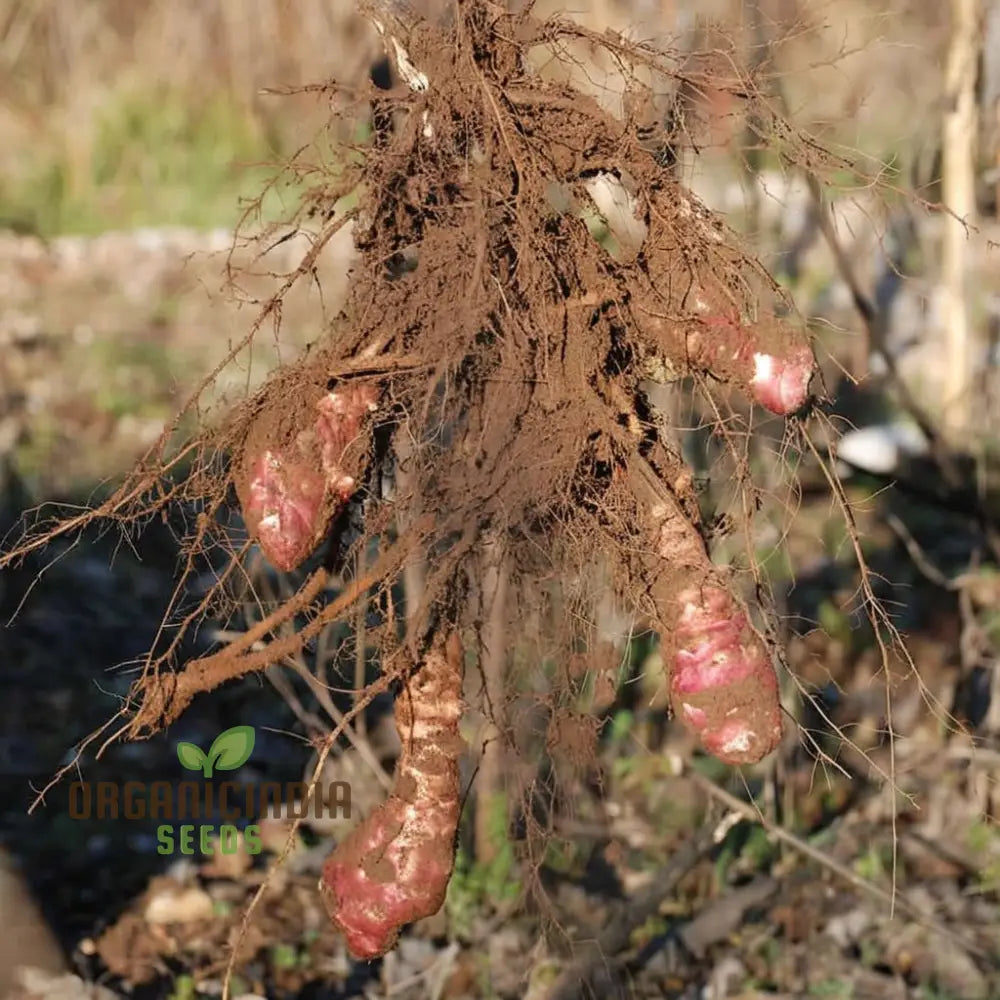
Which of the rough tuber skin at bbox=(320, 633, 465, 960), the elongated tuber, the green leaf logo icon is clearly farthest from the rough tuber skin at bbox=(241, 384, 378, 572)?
the green leaf logo icon

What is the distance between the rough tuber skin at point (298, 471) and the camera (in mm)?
1664

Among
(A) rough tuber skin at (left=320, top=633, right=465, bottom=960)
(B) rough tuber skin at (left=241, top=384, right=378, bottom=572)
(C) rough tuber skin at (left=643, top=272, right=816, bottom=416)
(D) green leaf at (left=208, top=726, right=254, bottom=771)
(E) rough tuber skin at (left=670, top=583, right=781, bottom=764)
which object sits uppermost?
(C) rough tuber skin at (left=643, top=272, right=816, bottom=416)

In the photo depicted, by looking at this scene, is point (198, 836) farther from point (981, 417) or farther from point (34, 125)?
point (34, 125)

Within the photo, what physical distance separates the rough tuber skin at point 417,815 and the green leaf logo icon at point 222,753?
1.71 metres

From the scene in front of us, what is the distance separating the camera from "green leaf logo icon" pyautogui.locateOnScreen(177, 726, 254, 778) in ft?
11.2

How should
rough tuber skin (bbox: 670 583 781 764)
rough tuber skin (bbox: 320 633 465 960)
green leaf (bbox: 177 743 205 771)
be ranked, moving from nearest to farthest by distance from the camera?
rough tuber skin (bbox: 670 583 781 764), rough tuber skin (bbox: 320 633 465 960), green leaf (bbox: 177 743 205 771)

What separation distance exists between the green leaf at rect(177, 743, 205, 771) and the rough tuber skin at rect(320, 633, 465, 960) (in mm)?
1729

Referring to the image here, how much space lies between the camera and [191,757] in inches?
138

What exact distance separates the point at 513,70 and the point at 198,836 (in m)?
2.32

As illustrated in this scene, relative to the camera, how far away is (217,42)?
26.9 ft

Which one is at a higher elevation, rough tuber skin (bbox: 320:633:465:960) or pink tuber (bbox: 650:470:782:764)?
pink tuber (bbox: 650:470:782:764)

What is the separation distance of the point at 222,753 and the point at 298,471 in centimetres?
209

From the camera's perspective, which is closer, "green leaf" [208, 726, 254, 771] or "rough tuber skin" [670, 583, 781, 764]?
"rough tuber skin" [670, 583, 781, 764]

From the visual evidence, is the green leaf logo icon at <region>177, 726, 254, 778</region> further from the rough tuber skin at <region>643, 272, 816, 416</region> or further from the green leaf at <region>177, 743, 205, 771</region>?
the rough tuber skin at <region>643, 272, 816, 416</region>
